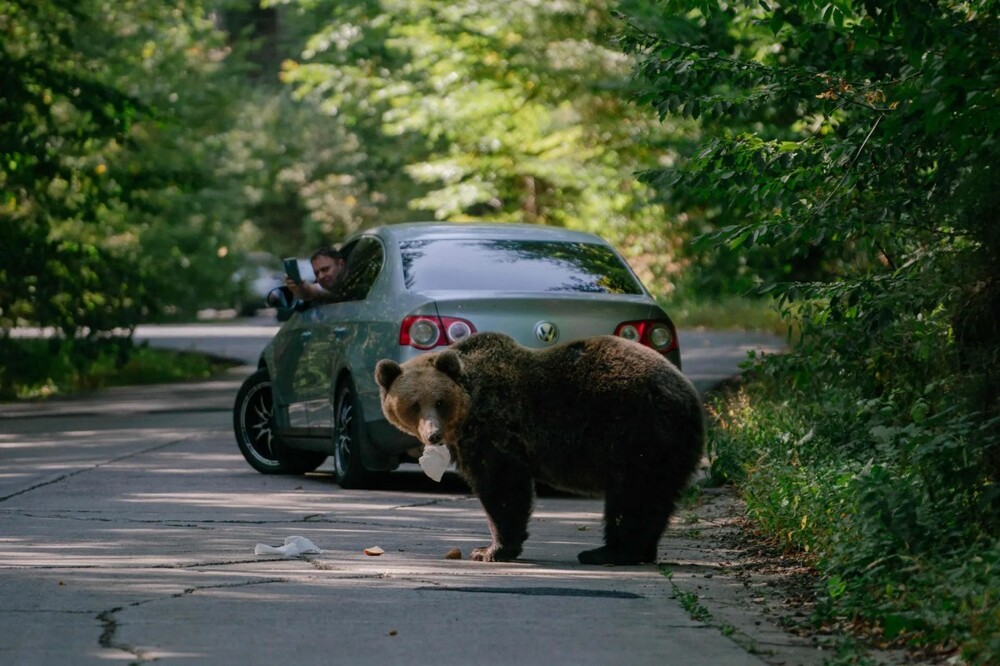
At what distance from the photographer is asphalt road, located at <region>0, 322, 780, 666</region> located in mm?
6996

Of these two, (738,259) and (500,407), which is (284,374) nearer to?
(500,407)

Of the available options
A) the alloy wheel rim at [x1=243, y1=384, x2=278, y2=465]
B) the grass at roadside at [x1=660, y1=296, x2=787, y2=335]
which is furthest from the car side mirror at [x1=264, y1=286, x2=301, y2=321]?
the grass at roadside at [x1=660, y1=296, x2=787, y2=335]

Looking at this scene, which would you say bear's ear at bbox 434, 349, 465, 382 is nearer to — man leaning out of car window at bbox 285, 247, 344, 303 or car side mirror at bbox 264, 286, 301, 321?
man leaning out of car window at bbox 285, 247, 344, 303

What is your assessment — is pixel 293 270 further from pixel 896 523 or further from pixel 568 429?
pixel 896 523

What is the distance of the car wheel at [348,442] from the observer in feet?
42.9

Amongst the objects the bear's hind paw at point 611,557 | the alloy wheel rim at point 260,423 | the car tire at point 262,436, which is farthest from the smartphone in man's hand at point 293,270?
the bear's hind paw at point 611,557

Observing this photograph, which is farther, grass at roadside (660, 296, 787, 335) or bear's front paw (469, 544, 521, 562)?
grass at roadside (660, 296, 787, 335)

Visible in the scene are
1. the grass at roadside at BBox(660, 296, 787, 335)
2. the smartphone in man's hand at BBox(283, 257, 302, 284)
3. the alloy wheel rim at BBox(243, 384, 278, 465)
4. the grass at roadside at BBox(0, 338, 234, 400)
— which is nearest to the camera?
the smartphone in man's hand at BBox(283, 257, 302, 284)

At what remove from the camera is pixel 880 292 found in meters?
10.6

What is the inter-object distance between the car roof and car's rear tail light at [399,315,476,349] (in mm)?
1176

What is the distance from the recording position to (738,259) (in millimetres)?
33344

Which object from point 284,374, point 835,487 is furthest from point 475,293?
point 835,487

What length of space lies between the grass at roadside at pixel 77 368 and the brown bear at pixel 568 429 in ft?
55.6

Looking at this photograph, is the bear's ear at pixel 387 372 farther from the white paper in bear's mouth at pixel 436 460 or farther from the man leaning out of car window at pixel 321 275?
the man leaning out of car window at pixel 321 275
